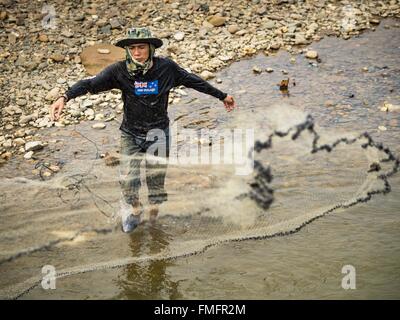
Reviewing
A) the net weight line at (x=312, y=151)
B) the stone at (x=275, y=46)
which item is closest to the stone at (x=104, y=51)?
the stone at (x=275, y=46)

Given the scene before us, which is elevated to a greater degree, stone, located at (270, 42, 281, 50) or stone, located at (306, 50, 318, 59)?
stone, located at (270, 42, 281, 50)

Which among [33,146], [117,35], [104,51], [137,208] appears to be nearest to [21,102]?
[33,146]

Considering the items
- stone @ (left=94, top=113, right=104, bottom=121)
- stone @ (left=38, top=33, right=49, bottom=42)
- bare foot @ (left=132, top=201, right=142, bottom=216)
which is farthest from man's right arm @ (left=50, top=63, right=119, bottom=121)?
stone @ (left=38, top=33, right=49, bottom=42)

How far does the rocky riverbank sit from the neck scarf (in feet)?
9.56

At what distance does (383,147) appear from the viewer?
5895 mm

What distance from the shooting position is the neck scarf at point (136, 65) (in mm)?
3959

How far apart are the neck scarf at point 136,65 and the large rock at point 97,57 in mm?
4190

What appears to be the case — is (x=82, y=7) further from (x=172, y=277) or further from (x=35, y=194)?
(x=172, y=277)

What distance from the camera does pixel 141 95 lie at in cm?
416

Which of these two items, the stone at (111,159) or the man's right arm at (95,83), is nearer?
the man's right arm at (95,83)

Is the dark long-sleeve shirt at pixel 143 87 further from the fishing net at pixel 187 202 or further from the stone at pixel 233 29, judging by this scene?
the stone at pixel 233 29

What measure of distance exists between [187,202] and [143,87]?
166 cm

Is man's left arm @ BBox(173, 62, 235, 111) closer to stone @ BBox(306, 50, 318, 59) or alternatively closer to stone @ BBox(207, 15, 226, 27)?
stone @ BBox(306, 50, 318, 59)

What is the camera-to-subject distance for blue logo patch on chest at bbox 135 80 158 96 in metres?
4.11
